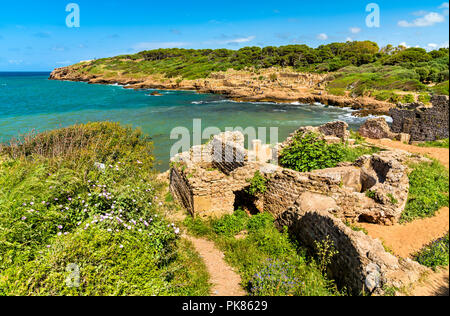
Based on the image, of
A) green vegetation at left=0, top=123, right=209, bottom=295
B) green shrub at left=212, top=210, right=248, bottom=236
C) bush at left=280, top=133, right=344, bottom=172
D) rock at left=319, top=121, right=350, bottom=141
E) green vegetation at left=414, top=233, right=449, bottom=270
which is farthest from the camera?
rock at left=319, top=121, right=350, bottom=141

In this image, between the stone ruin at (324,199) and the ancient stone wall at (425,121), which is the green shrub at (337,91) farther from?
the stone ruin at (324,199)

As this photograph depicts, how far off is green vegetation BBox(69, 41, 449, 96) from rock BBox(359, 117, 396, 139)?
16.2 meters

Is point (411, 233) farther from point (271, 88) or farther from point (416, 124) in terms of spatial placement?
point (271, 88)

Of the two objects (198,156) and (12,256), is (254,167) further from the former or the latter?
(12,256)

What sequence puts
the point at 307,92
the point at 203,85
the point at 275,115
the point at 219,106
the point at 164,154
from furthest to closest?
1. the point at 203,85
2. the point at 307,92
3. the point at 219,106
4. the point at 275,115
5. the point at 164,154

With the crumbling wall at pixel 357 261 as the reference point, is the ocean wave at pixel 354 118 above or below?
above

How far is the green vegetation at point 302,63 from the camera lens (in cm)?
4621

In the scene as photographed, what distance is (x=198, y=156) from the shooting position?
42.0 feet

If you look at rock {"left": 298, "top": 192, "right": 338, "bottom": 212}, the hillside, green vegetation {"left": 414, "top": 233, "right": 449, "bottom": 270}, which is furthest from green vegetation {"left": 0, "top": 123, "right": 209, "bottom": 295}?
the hillside

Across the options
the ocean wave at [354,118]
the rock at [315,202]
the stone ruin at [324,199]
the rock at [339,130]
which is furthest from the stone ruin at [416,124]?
the rock at [315,202]

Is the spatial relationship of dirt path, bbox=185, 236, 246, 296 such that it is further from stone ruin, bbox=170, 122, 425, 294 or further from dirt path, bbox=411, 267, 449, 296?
dirt path, bbox=411, 267, 449, 296

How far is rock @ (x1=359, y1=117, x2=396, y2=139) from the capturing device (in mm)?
19719
